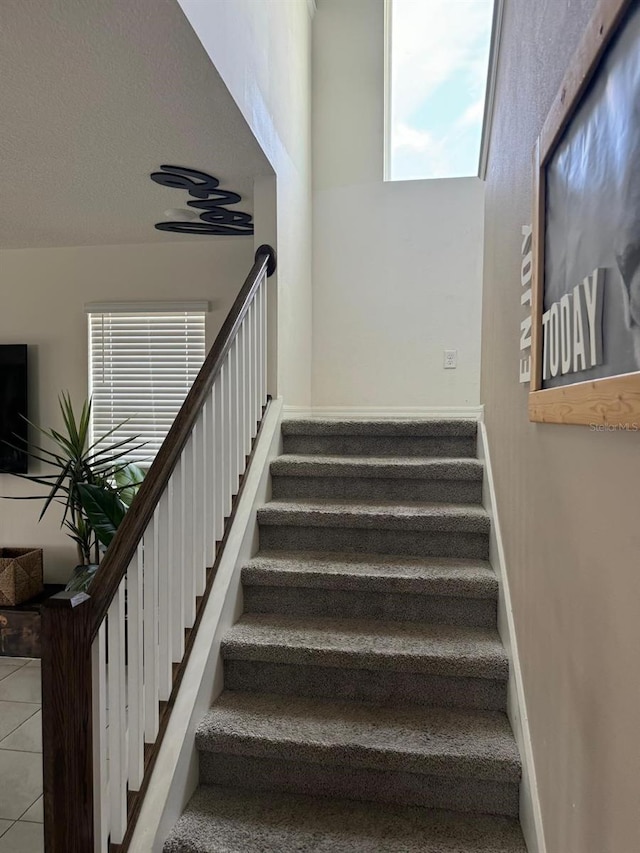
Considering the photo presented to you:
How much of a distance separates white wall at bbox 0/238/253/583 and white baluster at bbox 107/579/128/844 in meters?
2.70

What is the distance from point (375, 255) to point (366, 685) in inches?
113

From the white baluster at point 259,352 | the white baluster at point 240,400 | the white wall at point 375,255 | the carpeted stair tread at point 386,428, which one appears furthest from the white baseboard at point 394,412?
the white baluster at point 240,400

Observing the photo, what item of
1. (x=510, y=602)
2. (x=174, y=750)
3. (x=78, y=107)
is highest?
(x=78, y=107)

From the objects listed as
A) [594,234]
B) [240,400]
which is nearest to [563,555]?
[594,234]

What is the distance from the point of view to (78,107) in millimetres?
2104

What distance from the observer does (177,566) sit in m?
1.79

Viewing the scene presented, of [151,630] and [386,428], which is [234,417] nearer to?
[386,428]

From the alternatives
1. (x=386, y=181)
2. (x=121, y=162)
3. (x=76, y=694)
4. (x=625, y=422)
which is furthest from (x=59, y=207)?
(x=625, y=422)

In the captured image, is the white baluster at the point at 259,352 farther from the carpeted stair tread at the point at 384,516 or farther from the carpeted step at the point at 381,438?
the carpeted stair tread at the point at 384,516

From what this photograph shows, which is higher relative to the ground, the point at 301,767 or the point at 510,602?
the point at 510,602

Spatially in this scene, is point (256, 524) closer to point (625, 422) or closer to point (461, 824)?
point (461, 824)

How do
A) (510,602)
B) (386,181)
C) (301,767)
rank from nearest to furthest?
(301,767)
(510,602)
(386,181)

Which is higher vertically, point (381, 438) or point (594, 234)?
point (594, 234)

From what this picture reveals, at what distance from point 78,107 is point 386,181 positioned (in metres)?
2.31
